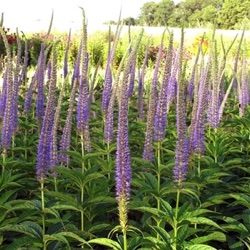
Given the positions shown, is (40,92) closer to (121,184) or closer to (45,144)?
(45,144)

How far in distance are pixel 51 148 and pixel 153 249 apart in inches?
39.3

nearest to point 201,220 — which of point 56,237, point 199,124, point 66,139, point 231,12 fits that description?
point 56,237

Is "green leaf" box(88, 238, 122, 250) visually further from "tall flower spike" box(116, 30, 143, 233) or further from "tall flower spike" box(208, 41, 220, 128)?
"tall flower spike" box(208, 41, 220, 128)

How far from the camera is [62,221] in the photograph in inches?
129

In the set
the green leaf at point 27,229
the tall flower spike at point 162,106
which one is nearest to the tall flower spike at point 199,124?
the tall flower spike at point 162,106

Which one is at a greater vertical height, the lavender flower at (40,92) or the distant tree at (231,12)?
the lavender flower at (40,92)

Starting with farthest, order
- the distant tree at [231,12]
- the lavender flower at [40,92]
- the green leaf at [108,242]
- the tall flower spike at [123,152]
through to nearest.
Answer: the distant tree at [231,12] < the lavender flower at [40,92] < the green leaf at [108,242] < the tall flower spike at [123,152]

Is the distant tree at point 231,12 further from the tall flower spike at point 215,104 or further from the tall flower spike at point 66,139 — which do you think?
the tall flower spike at point 66,139

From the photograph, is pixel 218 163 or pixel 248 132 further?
pixel 248 132

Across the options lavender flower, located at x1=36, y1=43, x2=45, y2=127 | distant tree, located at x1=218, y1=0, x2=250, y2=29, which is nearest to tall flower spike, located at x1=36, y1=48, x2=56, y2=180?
lavender flower, located at x1=36, y1=43, x2=45, y2=127

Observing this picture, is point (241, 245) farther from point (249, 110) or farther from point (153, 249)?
point (249, 110)

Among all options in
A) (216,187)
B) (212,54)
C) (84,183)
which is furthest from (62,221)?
(212,54)

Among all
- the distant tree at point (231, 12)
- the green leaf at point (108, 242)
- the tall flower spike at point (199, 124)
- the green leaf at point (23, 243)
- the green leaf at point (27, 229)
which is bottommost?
the distant tree at point (231, 12)

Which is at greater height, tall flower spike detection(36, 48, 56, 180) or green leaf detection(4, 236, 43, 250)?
tall flower spike detection(36, 48, 56, 180)
